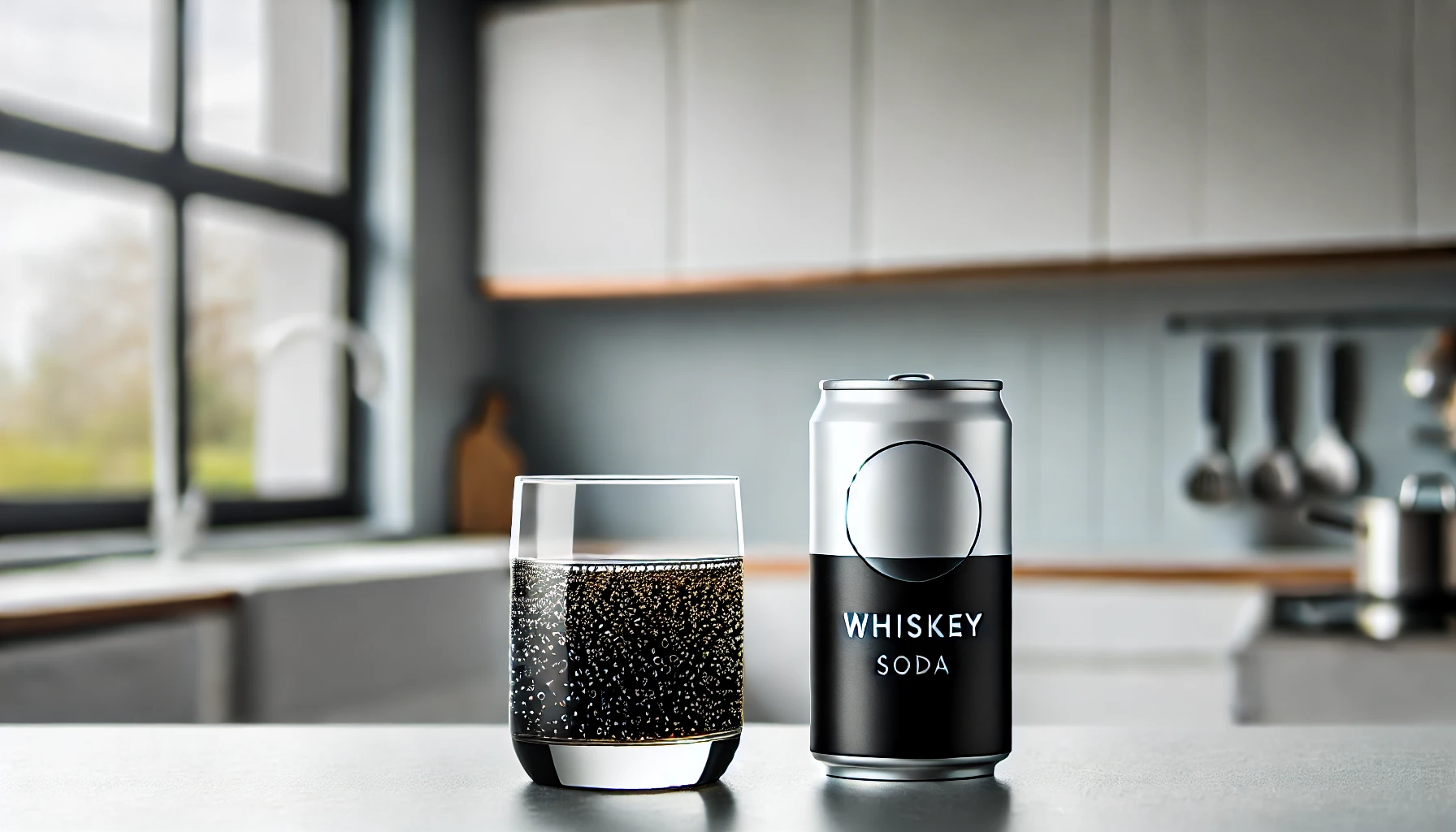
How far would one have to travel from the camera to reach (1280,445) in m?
3.63

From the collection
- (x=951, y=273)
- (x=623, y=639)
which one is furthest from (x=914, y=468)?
(x=951, y=273)

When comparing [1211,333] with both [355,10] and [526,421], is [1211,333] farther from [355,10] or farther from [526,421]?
[355,10]

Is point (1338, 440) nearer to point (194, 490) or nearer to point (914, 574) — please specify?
point (194, 490)

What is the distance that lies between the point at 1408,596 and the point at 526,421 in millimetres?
2527

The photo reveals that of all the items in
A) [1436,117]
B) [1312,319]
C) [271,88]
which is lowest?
[1312,319]

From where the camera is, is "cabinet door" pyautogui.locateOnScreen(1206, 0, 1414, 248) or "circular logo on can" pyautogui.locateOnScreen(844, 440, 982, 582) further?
"cabinet door" pyautogui.locateOnScreen(1206, 0, 1414, 248)

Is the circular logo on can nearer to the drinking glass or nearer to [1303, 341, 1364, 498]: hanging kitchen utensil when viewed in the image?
the drinking glass

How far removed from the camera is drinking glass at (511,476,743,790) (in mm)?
573

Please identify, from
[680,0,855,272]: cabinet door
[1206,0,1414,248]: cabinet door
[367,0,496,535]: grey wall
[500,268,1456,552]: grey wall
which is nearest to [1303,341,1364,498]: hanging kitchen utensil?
[500,268,1456,552]: grey wall

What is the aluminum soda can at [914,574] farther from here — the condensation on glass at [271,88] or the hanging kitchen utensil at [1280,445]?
the hanging kitchen utensil at [1280,445]

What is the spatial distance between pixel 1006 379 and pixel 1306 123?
973mm

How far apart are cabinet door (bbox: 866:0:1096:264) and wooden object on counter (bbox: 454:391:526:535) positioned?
114 centimetres

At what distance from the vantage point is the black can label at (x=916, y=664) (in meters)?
0.58

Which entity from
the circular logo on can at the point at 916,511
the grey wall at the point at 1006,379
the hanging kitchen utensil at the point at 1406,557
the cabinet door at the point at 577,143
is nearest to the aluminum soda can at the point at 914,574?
the circular logo on can at the point at 916,511
